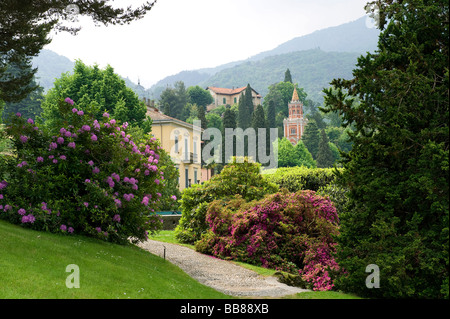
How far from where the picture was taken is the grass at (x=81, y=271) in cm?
707

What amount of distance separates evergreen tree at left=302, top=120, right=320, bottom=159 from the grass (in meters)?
99.0

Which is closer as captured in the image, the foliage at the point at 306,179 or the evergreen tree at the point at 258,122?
the foliage at the point at 306,179

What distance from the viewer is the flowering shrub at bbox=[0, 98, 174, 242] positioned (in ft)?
38.4

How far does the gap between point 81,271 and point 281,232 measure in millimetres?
7309

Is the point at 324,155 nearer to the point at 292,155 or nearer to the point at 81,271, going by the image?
the point at 292,155

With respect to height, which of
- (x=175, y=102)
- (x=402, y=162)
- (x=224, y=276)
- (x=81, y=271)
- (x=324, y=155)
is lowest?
(x=324, y=155)

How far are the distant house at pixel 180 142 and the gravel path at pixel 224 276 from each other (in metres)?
32.2

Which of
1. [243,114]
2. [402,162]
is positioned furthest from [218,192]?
[243,114]

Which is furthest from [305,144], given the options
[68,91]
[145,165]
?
[145,165]

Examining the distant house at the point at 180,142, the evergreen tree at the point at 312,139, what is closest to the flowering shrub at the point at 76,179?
the distant house at the point at 180,142

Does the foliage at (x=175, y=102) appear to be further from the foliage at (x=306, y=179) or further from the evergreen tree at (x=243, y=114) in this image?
the foliage at (x=306, y=179)

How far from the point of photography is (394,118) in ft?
25.4

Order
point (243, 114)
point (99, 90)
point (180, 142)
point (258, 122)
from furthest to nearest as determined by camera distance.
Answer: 1. point (243, 114)
2. point (258, 122)
3. point (180, 142)
4. point (99, 90)

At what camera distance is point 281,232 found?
14.1 meters
